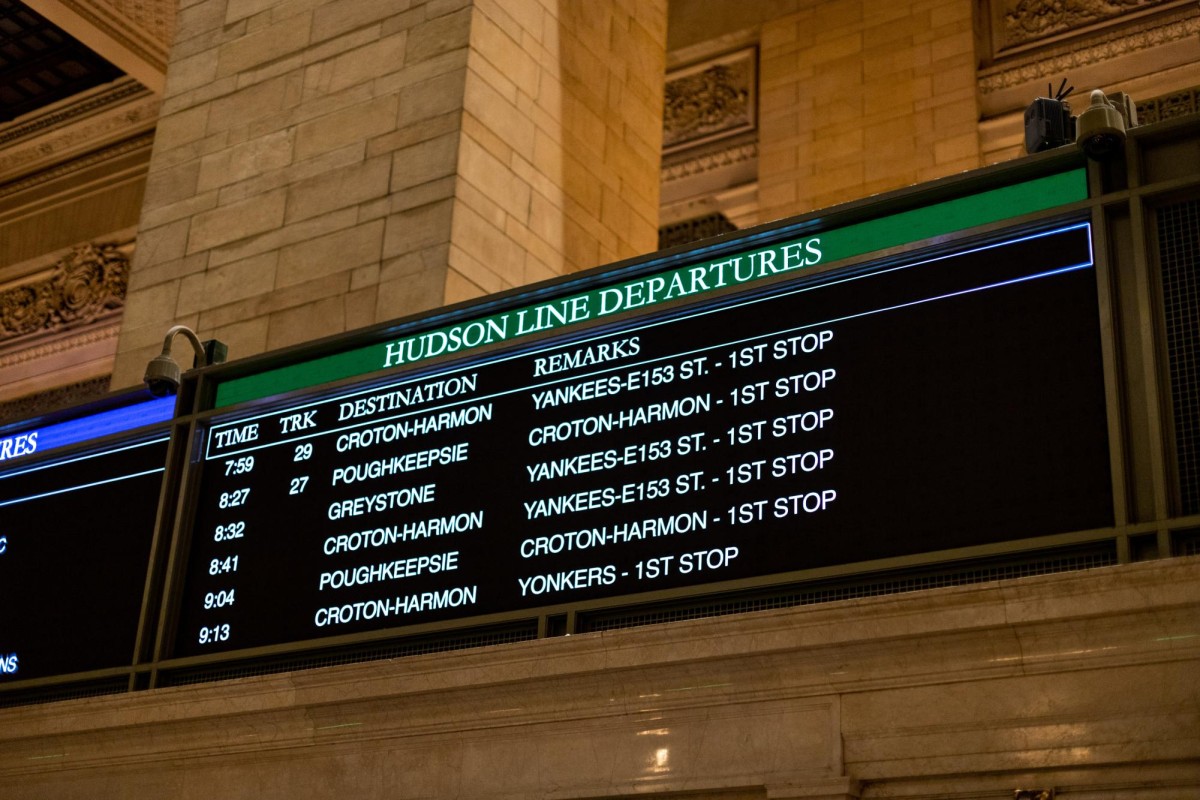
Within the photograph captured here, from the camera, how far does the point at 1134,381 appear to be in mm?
5539

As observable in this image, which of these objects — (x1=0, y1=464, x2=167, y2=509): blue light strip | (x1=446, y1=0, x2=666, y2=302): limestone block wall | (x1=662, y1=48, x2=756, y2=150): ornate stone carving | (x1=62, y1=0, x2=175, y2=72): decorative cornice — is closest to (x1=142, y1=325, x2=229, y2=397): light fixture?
(x1=0, y1=464, x2=167, y2=509): blue light strip

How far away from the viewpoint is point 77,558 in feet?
26.9

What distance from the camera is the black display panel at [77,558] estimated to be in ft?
26.1

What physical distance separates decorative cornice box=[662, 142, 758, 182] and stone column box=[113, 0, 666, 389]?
6412 mm

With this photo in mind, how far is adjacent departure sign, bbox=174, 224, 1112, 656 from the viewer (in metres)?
5.74

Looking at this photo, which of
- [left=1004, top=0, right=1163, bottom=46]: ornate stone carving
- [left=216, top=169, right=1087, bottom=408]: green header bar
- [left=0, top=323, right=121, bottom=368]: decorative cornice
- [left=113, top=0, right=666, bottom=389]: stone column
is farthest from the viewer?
[left=0, top=323, right=121, bottom=368]: decorative cornice

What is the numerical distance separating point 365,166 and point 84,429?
7.91ft

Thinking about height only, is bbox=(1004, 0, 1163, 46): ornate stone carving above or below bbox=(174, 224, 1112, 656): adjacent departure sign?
above

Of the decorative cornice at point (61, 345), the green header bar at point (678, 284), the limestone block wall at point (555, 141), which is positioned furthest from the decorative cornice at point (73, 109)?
the green header bar at point (678, 284)

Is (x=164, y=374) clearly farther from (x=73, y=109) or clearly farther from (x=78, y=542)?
(x=73, y=109)

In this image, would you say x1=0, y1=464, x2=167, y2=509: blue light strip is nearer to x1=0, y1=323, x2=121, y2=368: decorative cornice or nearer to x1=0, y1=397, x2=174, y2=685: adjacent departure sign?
x1=0, y1=397, x2=174, y2=685: adjacent departure sign

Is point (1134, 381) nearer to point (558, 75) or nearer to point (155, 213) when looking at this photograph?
point (558, 75)

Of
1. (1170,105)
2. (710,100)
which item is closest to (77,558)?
(1170,105)

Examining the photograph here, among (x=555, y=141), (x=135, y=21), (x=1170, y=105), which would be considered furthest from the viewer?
(x=135, y=21)
